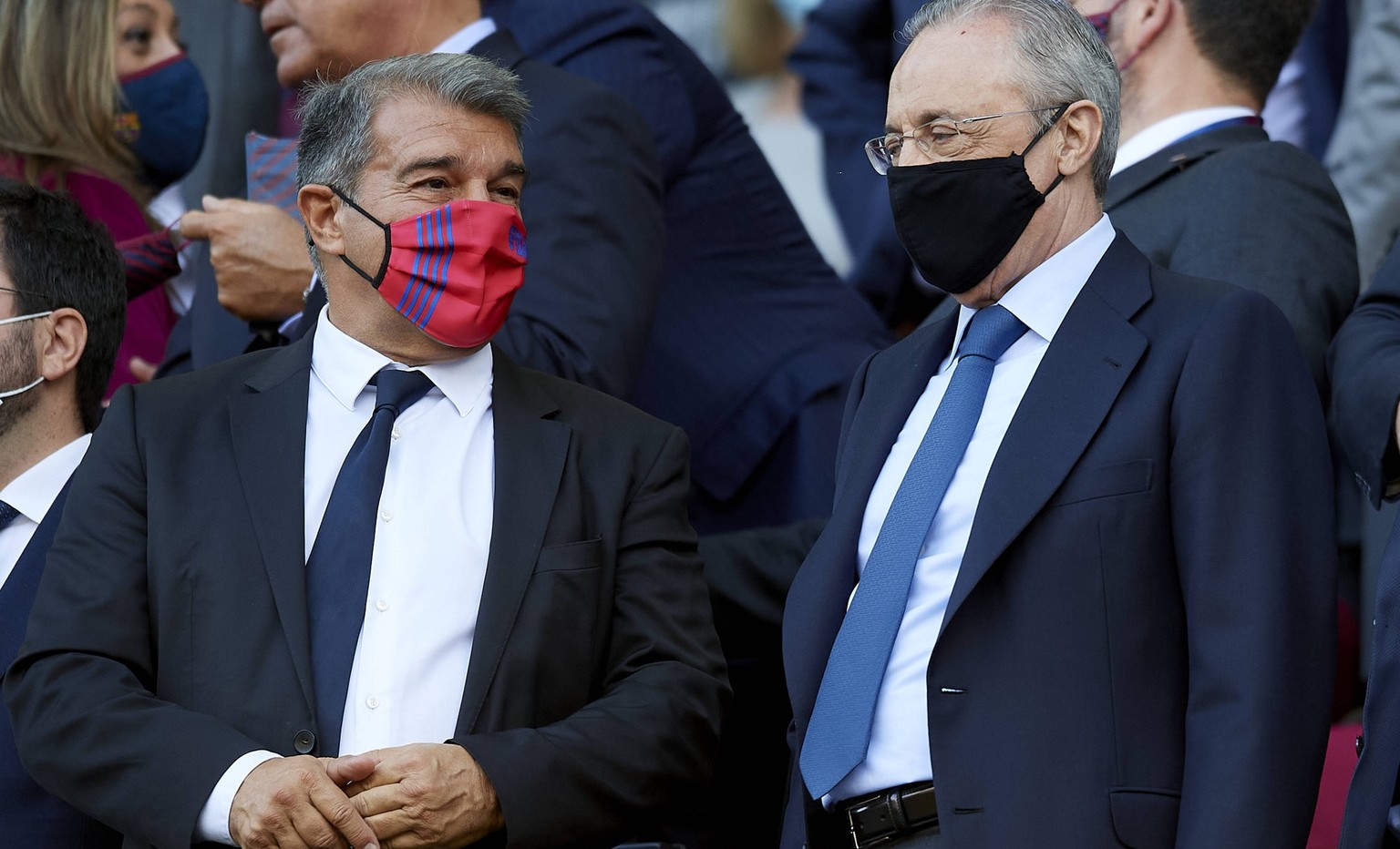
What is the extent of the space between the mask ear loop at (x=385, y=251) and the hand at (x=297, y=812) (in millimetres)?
930

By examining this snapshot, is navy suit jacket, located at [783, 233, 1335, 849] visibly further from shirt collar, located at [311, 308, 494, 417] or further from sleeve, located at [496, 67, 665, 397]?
sleeve, located at [496, 67, 665, 397]

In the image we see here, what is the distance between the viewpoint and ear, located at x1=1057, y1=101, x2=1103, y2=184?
3.15 m

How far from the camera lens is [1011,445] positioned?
292 centimetres

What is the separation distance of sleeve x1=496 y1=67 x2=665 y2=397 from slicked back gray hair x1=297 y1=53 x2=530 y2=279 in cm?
43

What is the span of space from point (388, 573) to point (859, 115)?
143 inches

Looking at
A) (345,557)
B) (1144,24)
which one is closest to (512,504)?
(345,557)

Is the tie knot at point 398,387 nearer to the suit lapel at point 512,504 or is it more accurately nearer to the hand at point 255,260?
the suit lapel at point 512,504

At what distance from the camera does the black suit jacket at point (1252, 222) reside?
3791 millimetres

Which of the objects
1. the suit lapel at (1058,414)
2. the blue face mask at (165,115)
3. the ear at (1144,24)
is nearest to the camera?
the suit lapel at (1058,414)

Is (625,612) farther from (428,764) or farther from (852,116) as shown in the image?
(852,116)

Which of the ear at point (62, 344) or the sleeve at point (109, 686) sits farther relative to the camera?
the ear at point (62, 344)

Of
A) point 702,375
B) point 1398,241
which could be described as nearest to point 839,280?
point 702,375

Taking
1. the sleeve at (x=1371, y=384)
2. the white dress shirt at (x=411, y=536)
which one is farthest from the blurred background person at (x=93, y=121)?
the sleeve at (x=1371, y=384)

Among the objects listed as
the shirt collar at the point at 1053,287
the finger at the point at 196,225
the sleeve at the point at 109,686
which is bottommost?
the sleeve at the point at 109,686
